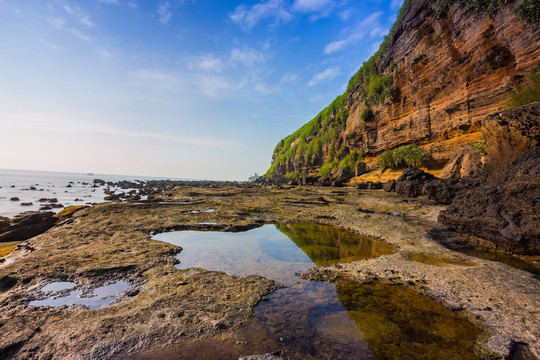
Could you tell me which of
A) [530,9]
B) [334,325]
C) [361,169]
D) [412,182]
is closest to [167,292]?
[334,325]

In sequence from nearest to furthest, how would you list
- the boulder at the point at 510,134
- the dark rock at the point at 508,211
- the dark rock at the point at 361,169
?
1. the dark rock at the point at 508,211
2. the boulder at the point at 510,134
3. the dark rock at the point at 361,169

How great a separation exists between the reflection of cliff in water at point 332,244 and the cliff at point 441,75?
18340 mm

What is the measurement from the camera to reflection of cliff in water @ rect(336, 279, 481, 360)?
105 inches

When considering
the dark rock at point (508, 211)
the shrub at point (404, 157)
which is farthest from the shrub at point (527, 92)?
the shrub at point (404, 157)

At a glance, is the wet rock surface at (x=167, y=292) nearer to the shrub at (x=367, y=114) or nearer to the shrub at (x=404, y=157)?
the shrub at (x=404, y=157)

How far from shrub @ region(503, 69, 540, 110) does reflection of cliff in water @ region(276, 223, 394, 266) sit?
15580 millimetres

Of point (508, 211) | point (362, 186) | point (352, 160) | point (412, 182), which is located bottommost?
point (508, 211)

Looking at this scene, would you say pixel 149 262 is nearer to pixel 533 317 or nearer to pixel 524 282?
pixel 533 317

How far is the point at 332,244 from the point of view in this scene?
706cm

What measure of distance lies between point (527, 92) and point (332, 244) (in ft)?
56.6

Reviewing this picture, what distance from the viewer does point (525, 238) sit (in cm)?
554

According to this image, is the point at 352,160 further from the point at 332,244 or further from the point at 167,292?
the point at 167,292

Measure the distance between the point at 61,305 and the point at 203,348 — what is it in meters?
2.70

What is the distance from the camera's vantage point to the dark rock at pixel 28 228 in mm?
7938
